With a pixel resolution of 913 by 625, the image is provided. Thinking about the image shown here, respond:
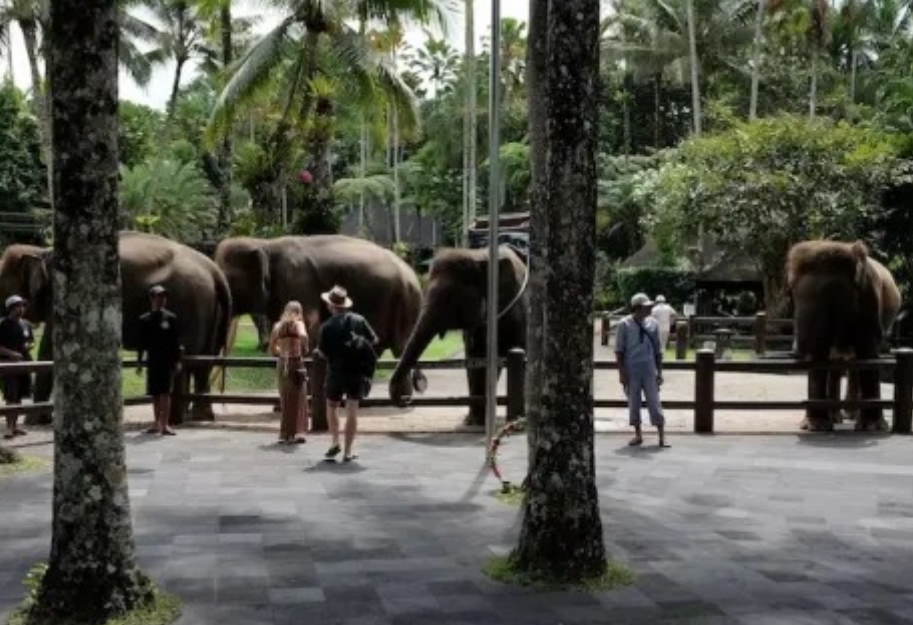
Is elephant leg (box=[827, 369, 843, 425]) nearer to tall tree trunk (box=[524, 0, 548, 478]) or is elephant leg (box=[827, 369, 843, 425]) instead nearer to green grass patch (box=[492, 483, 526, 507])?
green grass patch (box=[492, 483, 526, 507])

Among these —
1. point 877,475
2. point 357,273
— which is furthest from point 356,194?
point 877,475

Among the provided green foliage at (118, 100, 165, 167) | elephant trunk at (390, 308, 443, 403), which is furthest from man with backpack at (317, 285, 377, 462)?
green foliage at (118, 100, 165, 167)

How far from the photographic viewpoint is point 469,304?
13766 mm

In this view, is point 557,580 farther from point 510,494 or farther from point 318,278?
point 318,278

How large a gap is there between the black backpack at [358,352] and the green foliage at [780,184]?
1734 cm

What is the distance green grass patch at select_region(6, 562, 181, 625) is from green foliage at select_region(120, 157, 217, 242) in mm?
37108

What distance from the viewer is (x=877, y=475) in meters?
10.6

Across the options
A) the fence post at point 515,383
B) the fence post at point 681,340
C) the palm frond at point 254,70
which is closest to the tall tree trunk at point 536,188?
the fence post at point 515,383

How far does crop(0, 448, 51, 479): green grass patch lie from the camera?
10.0 m

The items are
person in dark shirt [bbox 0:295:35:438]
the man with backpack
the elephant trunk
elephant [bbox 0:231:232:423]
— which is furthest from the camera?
elephant [bbox 0:231:232:423]

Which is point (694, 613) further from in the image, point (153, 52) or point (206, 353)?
point (153, 52)

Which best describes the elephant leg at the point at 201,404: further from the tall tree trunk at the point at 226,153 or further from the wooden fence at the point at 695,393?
the tall tree trunk at the point at 226,153

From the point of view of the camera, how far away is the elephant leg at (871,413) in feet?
44.6

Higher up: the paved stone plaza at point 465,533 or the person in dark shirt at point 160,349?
the person in dark shirt at point 160,349
